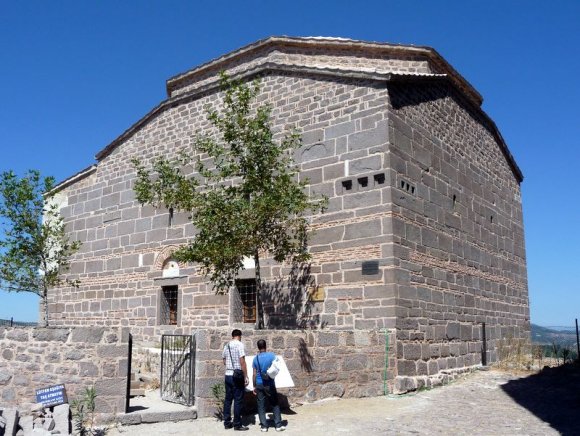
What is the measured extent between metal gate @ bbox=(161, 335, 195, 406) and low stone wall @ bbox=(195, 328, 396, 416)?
1.45 feet

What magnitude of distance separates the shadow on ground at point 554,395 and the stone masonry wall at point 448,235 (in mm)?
1576

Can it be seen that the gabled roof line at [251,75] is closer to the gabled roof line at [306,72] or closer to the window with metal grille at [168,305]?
the gabled roof line at [306,72]

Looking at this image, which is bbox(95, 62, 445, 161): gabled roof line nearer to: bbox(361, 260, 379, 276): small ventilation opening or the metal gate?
bbox(361, 260, 379, 276): small ventilation opening

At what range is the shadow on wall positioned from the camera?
12203 mm

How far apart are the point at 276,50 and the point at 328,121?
4027mm

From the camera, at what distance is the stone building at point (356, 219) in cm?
1178

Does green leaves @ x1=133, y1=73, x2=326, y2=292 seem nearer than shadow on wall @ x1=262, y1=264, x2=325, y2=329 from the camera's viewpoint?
Yes

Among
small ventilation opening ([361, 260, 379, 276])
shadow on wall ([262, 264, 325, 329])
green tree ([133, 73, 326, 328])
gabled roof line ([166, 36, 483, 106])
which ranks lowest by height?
shadow on wall ([262, 264, 325, 329])

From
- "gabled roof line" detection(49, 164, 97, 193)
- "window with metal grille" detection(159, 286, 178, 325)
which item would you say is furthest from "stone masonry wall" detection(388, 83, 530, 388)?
"gabled roof line" detection(49, 164, 97, 193)

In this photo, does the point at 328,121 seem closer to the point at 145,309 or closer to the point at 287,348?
the point at 287,348

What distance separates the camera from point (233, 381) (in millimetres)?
8758

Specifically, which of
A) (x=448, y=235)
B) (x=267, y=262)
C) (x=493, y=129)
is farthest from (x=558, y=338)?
(x=267, y=262)

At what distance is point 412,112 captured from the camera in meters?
13.0

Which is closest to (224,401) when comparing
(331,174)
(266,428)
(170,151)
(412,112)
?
(266,428)
